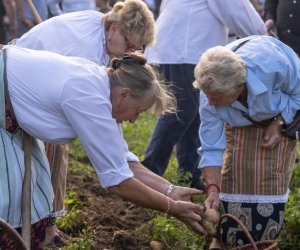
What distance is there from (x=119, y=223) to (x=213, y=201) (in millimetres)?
1165

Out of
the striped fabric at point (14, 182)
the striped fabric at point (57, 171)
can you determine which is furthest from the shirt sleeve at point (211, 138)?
the striped fabric at point (14, 182)

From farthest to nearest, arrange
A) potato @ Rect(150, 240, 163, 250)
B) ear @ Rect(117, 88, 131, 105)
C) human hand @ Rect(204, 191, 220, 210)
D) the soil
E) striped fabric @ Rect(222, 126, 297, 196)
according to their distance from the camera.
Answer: the soil, potato @ Rect(150, 240, 163, 250), striped fabric @ Rect(222, 126, 297, 196), human hand @ Rect(204, 191, 220, 210), ear @ Rect(117, 88, 131, 105)

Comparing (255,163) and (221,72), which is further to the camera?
(255,163)

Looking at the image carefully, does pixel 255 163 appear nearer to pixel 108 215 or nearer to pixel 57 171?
pixel 57 171

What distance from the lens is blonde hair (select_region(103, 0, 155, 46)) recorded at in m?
4.62

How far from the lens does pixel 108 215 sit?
563cm

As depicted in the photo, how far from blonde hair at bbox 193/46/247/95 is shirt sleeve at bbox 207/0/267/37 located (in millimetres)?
1649

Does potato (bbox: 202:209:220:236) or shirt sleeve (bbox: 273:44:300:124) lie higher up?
shirt sleeve (bbox: 273:44:300:124)

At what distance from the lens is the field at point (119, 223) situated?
4.87 metres

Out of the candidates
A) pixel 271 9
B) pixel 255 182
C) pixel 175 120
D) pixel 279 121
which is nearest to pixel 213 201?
pixel 255 182

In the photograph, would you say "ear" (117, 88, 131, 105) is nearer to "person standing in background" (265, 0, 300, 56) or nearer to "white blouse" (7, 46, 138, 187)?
"white blouse" (7, 46, 138, 187)

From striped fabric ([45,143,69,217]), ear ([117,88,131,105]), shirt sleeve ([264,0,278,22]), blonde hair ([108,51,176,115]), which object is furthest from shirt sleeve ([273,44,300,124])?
shirt sleeve ([264,0,278,22])

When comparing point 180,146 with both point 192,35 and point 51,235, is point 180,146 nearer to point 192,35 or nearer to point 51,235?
point 192,35

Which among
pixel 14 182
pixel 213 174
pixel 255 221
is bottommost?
pixel 255 221
